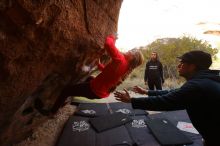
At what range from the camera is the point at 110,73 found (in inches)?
151

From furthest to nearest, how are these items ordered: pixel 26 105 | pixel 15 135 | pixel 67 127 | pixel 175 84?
pixel 175 84 < pixel 67 127 < pixel 15 135 < pixel 26 105

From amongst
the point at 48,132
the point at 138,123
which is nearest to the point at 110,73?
the point at 138,123

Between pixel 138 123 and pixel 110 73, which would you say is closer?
pixel 110 73

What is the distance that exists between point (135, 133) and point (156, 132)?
1.42 feet

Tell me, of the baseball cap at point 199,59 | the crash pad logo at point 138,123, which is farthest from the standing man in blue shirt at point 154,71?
the baseball cap at point 199,59

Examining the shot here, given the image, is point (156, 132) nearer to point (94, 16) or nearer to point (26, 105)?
point (26, 105)

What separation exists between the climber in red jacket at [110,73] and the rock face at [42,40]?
0.80ft

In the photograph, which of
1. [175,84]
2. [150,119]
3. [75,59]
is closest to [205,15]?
[175,84]

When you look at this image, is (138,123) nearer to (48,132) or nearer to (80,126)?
(80,126)

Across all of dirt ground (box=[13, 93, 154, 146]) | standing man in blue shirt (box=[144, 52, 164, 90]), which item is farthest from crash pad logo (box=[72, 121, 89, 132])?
standing man in blue shirt (box=[144, 52, 164, 90])

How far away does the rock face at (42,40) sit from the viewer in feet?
7.93

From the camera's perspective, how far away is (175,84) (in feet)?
41.8

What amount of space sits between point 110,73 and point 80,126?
228 cm

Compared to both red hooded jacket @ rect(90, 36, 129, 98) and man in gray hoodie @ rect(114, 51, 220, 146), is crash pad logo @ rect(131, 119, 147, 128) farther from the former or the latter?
man in gray hoodie @ rect(114, 51, 220, 146)
